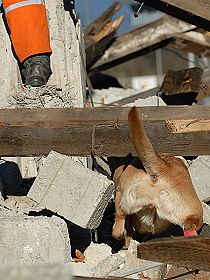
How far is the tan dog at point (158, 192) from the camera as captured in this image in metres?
4.53

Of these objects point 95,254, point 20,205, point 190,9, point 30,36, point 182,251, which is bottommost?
point 95,254

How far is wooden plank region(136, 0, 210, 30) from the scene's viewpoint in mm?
4992

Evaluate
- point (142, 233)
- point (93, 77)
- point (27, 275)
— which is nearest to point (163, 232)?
point (142, 233)

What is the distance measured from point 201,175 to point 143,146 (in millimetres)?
1792

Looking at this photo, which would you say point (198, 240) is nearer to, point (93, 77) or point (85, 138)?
point (85, 138)

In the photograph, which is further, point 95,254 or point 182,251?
point 95,254

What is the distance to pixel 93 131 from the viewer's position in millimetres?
4520

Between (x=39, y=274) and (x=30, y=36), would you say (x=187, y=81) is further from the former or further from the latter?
(x=39, y=274)

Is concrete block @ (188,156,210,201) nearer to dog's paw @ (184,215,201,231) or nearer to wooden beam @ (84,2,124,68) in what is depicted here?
dog's paw @ (184,215,201,231)

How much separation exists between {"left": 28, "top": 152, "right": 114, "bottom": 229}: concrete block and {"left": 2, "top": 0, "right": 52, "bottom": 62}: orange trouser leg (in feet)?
4.35

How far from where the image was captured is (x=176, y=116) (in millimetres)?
4484

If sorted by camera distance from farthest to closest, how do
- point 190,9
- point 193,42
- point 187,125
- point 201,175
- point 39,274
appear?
point 193,42 → point 201,175 → point 190,9 → point 187,125 → point 39,274

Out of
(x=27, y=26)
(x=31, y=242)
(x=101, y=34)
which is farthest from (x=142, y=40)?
(x=31, y=242)

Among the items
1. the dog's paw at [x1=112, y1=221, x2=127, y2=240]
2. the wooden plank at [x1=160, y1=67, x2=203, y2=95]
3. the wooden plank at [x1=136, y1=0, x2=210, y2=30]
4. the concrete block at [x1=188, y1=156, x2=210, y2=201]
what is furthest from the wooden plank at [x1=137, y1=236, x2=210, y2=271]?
the wooden plank at [x1=160, y1=67, x2=203, y2=95]
